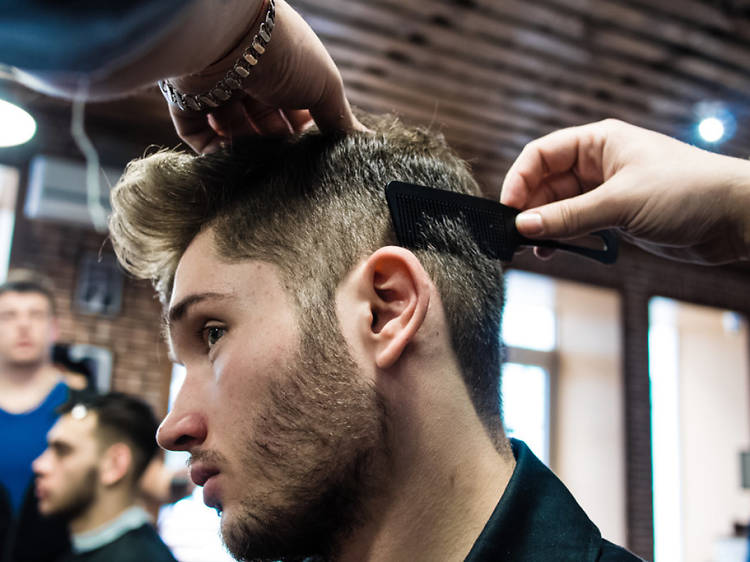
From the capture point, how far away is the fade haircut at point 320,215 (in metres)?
1.16

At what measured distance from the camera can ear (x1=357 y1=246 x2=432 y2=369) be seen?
1.10 m

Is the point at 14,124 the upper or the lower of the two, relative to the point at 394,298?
upper

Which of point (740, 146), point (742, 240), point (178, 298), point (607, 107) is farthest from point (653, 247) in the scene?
point (740, 146)

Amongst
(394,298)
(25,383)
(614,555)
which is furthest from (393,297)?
(25,383)

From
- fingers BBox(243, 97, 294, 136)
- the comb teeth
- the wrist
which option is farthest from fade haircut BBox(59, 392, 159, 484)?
the wrist

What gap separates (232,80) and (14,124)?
11.1 feet

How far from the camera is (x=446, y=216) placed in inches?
46.8

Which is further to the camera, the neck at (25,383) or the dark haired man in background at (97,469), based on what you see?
the neck at (25,383)

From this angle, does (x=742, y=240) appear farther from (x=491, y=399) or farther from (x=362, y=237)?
(x=362, y=237)

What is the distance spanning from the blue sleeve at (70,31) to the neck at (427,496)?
29.8 inches

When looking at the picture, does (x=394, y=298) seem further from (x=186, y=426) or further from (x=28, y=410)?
(x=28, y=410)

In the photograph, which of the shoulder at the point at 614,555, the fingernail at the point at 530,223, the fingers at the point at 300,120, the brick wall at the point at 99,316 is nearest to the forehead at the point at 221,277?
the fingers at the point at 300,120

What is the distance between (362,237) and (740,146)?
4.96 meters

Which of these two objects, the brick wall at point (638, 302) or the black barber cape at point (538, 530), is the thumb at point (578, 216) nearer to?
the black barber cape at point (538, 530)
